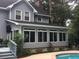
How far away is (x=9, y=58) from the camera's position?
17406mm

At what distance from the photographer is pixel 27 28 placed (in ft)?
84.9

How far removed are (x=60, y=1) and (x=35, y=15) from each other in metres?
10.2

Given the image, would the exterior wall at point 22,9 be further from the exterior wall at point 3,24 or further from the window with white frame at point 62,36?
the window with white frame at point 62,36

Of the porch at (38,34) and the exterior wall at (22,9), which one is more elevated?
the exterior wall at (22,9)

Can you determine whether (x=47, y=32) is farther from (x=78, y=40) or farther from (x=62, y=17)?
(x=62, y=17)

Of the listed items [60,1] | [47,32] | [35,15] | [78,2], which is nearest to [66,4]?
[60,1]

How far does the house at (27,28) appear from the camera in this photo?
2585cm

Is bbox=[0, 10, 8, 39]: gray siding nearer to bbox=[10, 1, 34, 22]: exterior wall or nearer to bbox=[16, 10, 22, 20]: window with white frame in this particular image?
bbox=[10, 1, 34, 22]: exterior wall

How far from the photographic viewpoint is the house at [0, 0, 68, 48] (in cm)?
2585

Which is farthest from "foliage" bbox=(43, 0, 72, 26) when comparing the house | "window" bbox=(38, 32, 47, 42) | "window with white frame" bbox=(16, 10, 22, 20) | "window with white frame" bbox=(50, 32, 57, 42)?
"window with white frame" bbox=(16, 10, 22, 20)

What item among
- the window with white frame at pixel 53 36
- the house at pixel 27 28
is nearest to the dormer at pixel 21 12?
the house at pixel 27 28

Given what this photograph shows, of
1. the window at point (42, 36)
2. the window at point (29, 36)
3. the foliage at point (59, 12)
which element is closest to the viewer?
the window at point (29, 36)

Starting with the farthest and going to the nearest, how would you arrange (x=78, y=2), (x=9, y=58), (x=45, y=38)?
(x=78, y=2), (x=45, y=38), (x=9, y=58)

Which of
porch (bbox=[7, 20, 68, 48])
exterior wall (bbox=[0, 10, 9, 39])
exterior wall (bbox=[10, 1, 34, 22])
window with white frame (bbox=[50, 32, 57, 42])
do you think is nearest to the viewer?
porch (bbox=[7, 20, 68, 48])
